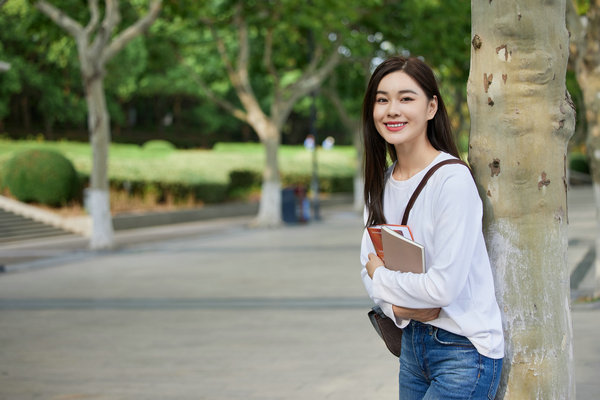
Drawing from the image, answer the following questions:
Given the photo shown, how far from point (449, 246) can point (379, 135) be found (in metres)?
0.62

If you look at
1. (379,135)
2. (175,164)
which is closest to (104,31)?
(175,164)

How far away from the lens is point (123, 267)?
16312 millimetres

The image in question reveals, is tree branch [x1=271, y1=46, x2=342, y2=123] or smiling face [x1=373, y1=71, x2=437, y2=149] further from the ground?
tree branch [x1=271, y1=46, x2=342, y2=123]

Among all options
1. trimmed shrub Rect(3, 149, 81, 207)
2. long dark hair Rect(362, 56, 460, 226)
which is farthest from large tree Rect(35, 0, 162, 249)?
long dark hair Rect(362, 56, 460, 226)

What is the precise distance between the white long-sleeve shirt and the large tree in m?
17.0

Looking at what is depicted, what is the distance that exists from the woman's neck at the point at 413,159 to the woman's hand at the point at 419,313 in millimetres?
453

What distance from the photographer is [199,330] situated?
9398 millimetres

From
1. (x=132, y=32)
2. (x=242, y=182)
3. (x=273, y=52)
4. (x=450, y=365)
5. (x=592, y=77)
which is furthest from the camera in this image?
(x=242, y=182)

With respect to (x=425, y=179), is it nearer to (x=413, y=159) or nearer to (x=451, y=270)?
(x=413, y=159)

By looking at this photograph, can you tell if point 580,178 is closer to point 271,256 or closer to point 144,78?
point 144,78

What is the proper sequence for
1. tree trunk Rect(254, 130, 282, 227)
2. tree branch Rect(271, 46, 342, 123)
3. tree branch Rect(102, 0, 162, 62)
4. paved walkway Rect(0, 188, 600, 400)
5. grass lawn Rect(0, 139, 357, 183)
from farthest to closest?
1. grass lawn Rect(0, 139, 357, 183)
2. tree branch Rect(271, 46, 342, 123)
3. tree trunk Rect(254, 130, 282, 227)
4. tree branch Rect(102, 0, 162, 62)
5. paved walkway Rect(0, 188, 600, 400)

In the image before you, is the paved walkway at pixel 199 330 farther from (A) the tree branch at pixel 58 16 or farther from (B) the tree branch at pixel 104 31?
(A) the tree branch at pixel 58 16

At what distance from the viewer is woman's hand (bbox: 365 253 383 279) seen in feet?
9.77

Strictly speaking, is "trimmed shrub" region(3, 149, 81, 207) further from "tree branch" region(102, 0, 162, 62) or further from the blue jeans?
the blue jeans
